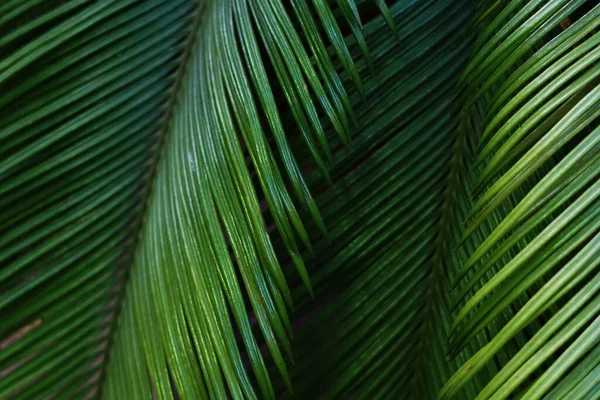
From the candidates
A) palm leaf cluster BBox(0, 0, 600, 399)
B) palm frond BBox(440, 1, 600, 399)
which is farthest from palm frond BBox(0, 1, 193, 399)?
palm frond BBox(440, 1, 600, 399)

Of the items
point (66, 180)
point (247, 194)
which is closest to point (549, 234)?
point (247, 194)

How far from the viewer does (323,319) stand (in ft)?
2.14

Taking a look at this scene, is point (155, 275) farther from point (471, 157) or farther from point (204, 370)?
point (471, 157)

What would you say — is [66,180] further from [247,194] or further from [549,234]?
[549,234]

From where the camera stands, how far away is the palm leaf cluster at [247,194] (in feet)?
1.76

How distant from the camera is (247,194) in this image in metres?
0.55

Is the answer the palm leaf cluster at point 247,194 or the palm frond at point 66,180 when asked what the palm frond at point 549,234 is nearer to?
the palm leaf cluster at point 247,194

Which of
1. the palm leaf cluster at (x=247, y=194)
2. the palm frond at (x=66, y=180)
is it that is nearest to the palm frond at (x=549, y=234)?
the palm leaf cluster at (x=247, y=194)

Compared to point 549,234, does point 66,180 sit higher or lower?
higher

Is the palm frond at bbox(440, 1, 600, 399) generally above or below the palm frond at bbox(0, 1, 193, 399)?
below

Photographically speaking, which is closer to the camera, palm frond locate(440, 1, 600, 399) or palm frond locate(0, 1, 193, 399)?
palm frond locate(440, 1, 600, 399)

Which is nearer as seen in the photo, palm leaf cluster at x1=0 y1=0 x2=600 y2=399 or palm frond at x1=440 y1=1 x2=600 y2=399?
palm frond at x1=440 y1=1 x2=600 y2=399

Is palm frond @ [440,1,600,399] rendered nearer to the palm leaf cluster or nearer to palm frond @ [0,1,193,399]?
the palm leaf cluster

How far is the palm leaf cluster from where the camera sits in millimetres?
536
